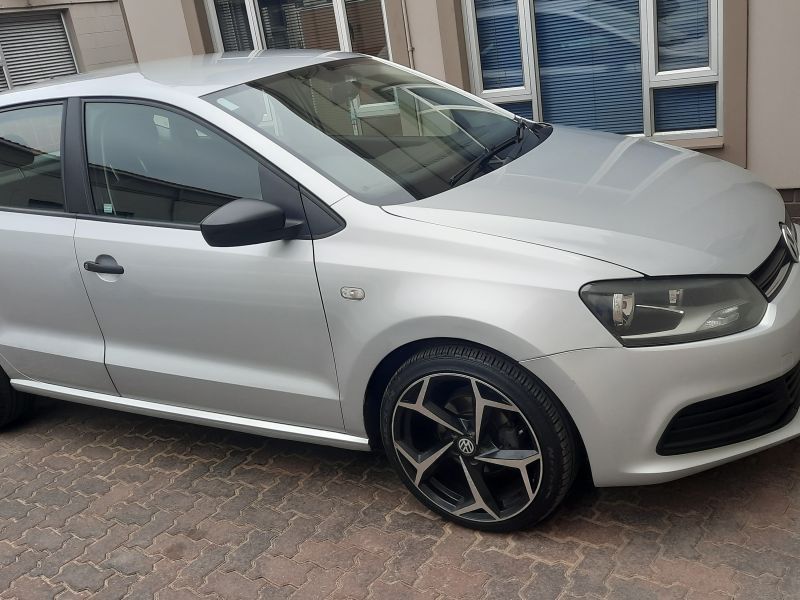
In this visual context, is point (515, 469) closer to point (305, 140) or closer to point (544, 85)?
point (305, 140)

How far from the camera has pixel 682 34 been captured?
618 cm

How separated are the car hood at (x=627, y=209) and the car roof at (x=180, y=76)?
1132 millimetres

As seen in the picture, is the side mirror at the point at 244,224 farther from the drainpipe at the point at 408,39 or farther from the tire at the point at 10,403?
the drainpipe at the point at 408,39

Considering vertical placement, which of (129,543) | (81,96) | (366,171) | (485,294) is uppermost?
(81,96)

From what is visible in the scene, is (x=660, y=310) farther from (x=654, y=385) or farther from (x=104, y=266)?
(x=104, y=266)

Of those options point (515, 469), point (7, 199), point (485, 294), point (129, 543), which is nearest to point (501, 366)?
point (485, 294)

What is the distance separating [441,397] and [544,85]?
4429 millimetres

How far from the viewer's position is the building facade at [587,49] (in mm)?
5875

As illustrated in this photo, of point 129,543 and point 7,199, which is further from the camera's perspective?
point 7,199

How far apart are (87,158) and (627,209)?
2.34 m

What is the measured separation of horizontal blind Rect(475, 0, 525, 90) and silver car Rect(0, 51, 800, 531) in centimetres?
283

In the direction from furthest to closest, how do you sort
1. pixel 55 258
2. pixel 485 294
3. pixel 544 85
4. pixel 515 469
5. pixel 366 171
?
1. pixel 544 85
2. pixel 55 258
3. pixel 366 171
4. pixel 515 469
5. pixel 485 294

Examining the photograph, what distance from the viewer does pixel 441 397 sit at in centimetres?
308

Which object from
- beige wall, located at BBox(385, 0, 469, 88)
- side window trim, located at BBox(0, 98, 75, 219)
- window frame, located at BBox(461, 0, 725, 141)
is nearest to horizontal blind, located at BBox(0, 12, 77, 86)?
beige wall, located at BBox(385, 0, 469, 88)
